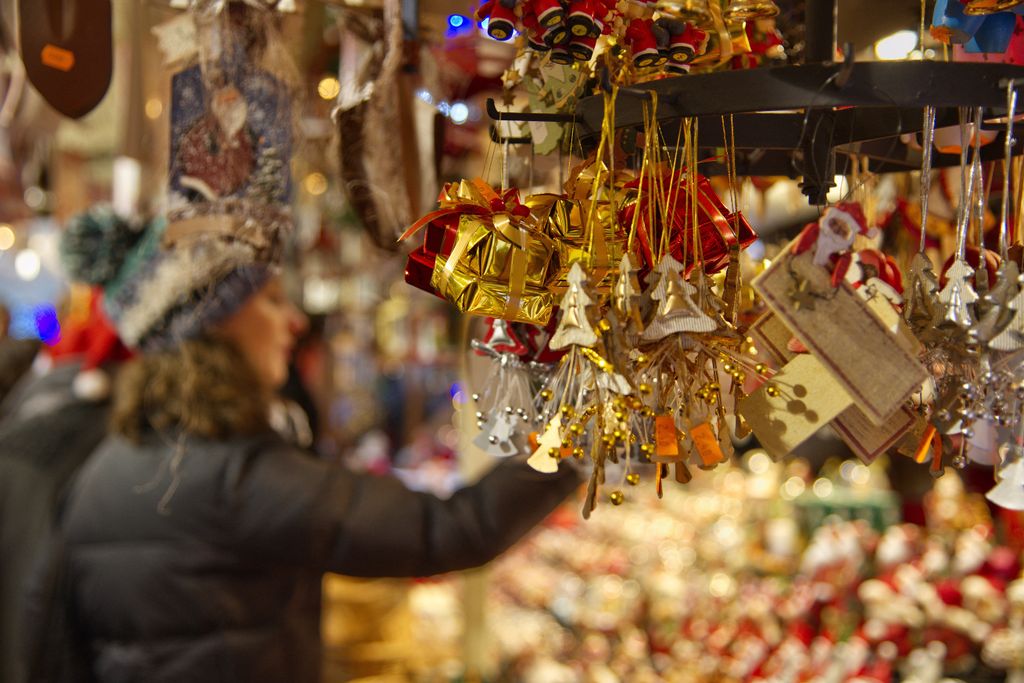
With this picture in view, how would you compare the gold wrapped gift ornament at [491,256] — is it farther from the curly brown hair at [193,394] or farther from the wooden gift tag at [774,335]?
the curly brown hair at [193,394]

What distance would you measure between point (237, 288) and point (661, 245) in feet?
3.20

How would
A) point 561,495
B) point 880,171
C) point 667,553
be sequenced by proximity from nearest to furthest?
point 880,171 → point 561,495 → point 667,553

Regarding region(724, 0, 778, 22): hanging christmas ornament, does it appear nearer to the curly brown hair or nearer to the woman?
the woman

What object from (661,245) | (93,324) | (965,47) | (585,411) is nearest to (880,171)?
(965,47)

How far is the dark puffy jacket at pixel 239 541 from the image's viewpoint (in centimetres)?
144

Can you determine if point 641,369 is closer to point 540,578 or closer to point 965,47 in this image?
point 965,47

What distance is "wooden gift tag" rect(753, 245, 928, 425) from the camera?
2.20 feet

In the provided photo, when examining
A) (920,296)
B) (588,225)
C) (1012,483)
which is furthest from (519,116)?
(1012,483)

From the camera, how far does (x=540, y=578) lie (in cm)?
226

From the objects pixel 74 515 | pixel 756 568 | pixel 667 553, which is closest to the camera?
pixel 74 515

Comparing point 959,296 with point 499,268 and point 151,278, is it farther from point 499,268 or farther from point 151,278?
point 151,278

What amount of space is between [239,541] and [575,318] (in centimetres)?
93

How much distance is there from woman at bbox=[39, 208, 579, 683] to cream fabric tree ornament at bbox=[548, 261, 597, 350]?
70 centimetres

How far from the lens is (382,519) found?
1447 millimetres
